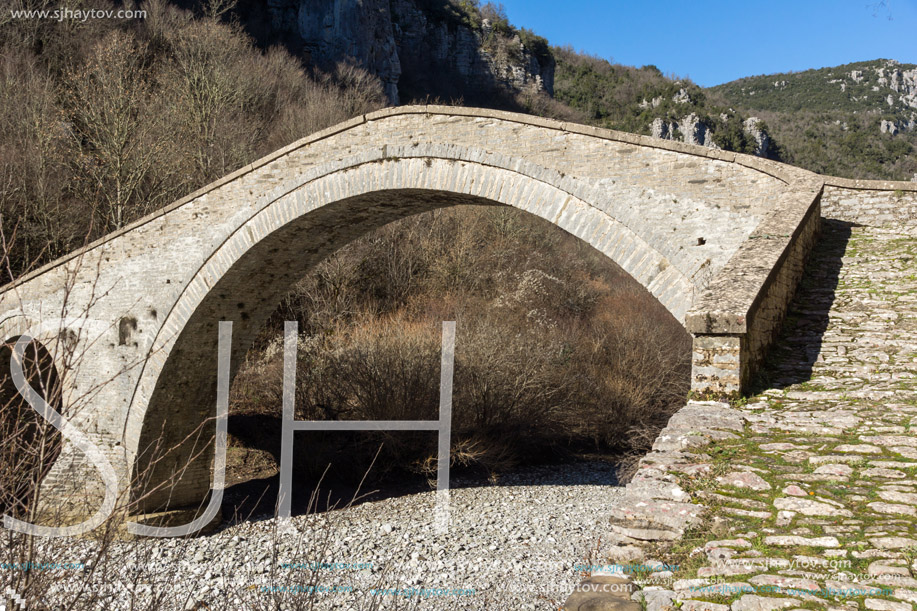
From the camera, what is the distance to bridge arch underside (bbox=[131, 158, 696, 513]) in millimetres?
6430

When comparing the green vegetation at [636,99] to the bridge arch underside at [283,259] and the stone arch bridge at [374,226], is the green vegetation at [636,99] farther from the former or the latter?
the stone arch bridge at [374,226]

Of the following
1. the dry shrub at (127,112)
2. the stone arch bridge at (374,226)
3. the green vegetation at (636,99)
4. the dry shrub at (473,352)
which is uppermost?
the green vegetation at (636,99)

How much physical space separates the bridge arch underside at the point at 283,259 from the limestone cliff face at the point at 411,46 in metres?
19.7

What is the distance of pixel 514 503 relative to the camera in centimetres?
1150

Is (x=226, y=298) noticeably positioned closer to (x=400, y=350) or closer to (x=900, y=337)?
(x=400, y=350)

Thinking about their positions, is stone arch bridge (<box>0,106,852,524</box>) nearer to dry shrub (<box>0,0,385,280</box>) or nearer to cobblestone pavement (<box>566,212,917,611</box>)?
cobblestone pavement (<box>566,212,917,611</box>)

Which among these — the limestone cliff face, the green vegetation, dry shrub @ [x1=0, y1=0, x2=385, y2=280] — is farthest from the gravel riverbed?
the green vegetation

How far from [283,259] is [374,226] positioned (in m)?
1.30

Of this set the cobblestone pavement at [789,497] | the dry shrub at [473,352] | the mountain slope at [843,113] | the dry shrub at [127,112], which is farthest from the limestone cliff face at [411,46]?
the cobblestone pavement at [789,497]

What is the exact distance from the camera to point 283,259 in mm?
9305

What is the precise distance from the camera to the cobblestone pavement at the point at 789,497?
97.3 inches

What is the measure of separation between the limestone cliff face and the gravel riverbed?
20526 mm

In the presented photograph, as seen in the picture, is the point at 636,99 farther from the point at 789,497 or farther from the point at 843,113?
the point at 789,497

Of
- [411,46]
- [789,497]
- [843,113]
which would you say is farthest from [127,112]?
[843,113]
